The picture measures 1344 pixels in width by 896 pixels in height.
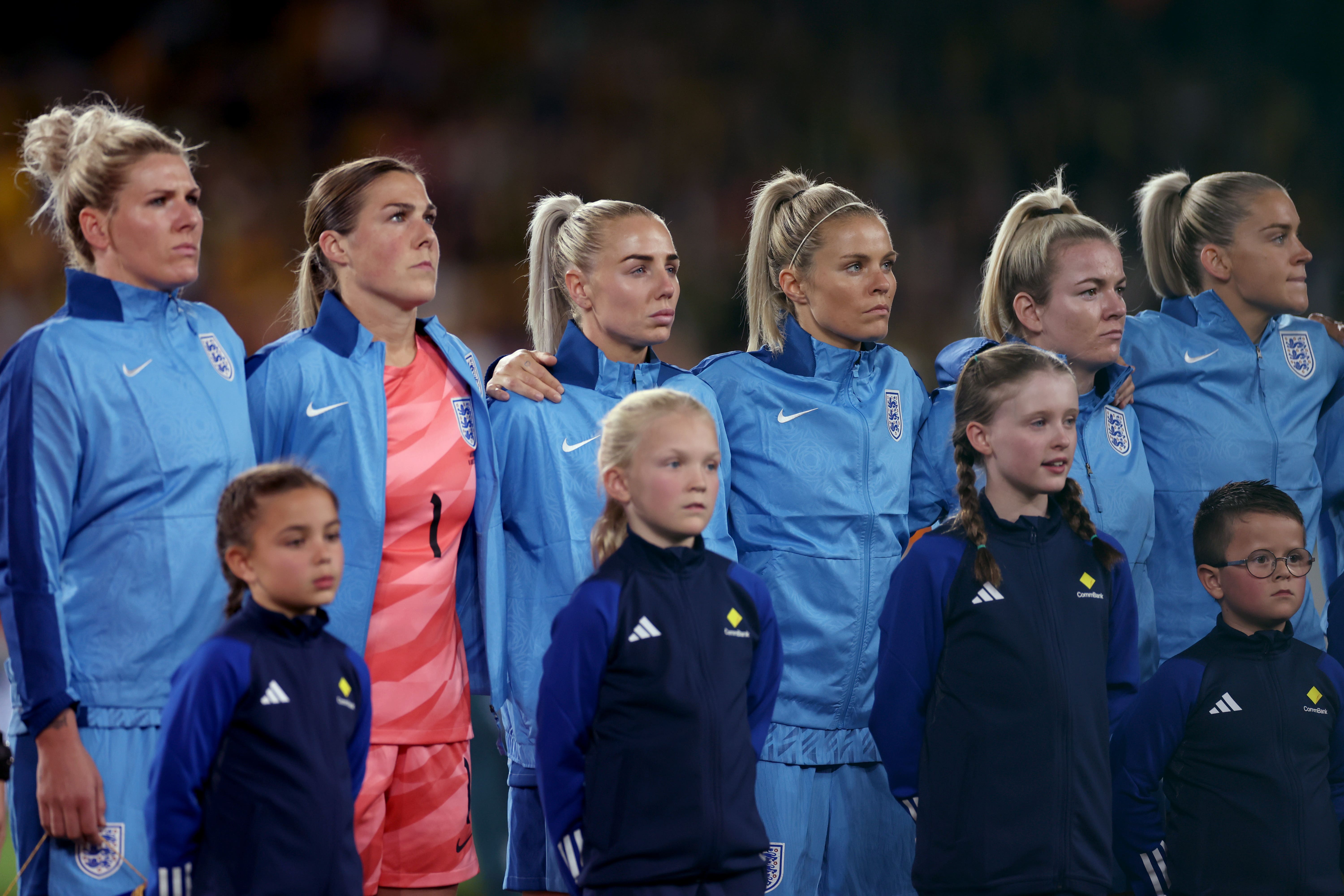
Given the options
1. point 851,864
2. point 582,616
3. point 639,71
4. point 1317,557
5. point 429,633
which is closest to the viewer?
point 582,616

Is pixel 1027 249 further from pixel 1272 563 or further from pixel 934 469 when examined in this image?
pixel 1272 563

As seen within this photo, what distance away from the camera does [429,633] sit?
123 inches

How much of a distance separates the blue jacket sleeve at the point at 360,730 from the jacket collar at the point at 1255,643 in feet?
6.90

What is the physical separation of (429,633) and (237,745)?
2.34ft

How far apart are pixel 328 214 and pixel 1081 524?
1.97 metres

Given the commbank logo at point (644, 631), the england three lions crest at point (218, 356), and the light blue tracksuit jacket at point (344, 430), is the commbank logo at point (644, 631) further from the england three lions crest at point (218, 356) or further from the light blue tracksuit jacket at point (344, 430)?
the england three lions crest at point (218, 356)

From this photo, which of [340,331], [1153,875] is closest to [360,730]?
[340,331]

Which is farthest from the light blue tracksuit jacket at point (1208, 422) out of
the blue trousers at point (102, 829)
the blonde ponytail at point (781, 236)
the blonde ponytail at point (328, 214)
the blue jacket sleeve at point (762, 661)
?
the blue trousers at point (102, 829)

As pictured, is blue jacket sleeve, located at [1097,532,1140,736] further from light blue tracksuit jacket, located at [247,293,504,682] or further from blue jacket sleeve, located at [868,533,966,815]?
light blue tracksuit jacket, located at [247,293,504,682]

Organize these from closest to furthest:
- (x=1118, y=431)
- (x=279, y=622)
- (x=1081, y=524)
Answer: (x=279, y=622), (x=1081, y=524), (x=1118, y=431)

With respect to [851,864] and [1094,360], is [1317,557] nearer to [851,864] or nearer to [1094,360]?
[1094,360]

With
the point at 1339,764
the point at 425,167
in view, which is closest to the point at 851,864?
the point at 1339,764

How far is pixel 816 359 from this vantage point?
3.62 metres

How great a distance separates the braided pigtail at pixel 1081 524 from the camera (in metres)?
3.01
